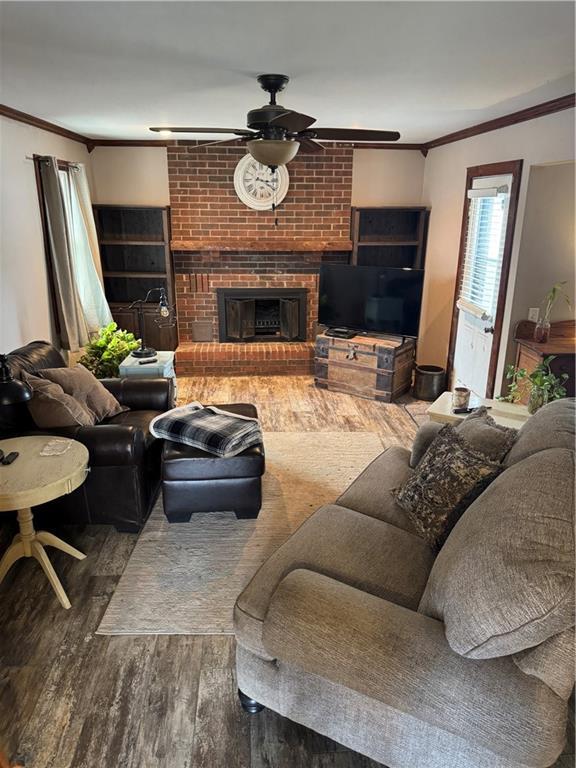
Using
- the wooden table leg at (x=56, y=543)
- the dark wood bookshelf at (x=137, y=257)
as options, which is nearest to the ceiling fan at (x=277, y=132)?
the wooden table leg at (x=56, y=543)

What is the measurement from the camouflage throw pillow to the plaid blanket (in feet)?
3.28

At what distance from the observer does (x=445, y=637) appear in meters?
1.38

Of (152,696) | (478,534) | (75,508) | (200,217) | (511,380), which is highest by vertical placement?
(200,217)

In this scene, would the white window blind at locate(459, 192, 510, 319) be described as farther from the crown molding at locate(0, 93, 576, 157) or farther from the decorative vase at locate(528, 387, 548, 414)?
the decorative vase at locate(528, 387, 548, 414)

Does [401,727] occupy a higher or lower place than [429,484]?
lower

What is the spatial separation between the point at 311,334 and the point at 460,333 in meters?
1.96

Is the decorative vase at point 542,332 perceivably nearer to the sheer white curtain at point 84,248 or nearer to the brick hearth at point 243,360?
the brick hearth at point 243,360

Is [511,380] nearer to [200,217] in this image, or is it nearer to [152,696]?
[152,696]

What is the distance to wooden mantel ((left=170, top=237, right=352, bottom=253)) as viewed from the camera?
5691mm

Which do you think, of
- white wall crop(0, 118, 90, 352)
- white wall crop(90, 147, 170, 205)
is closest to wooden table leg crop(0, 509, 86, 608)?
white wall crop(0, 118, 90, 352)

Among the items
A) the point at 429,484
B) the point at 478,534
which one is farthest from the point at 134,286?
the point at 478,534

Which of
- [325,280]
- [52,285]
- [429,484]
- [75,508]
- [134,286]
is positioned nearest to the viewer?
[429,484]

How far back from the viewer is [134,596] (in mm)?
2422

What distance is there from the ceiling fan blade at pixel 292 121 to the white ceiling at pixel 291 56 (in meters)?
0.22
